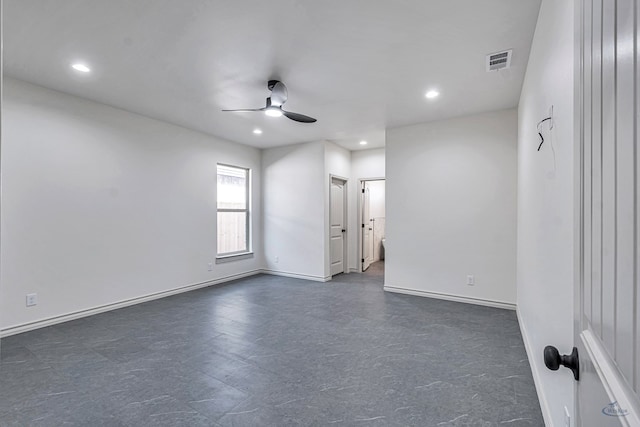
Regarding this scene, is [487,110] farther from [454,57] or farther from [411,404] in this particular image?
[411,404]

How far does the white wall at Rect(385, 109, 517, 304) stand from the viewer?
4027 mm

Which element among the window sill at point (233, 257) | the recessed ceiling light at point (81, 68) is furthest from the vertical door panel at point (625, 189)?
the window sill at point (233, 257)

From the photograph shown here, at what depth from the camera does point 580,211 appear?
78 cm

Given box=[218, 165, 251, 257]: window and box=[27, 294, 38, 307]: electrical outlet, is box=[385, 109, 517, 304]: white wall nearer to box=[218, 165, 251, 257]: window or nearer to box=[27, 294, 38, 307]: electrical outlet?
box=[218, 165, 251, 257]: window

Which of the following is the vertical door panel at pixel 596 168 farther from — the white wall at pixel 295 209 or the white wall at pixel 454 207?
Result: the white wall at pixel 295 209

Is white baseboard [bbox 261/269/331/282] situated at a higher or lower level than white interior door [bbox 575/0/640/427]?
lower

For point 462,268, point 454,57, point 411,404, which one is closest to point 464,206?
point 462,268

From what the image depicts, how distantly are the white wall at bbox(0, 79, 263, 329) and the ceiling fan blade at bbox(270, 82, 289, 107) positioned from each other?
2.26 metres

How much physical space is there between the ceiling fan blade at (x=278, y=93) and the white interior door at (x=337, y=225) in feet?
9.07

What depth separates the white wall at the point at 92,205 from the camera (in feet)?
10.5

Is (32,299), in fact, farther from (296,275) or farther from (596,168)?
(596,168)

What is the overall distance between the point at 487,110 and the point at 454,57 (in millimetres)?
1654

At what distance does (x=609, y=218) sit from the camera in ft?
1.95

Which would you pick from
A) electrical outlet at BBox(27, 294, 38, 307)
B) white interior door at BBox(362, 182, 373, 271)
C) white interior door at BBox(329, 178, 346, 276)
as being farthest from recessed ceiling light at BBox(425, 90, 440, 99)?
electrical outlet at BBox(27, 294, 38, 307)
